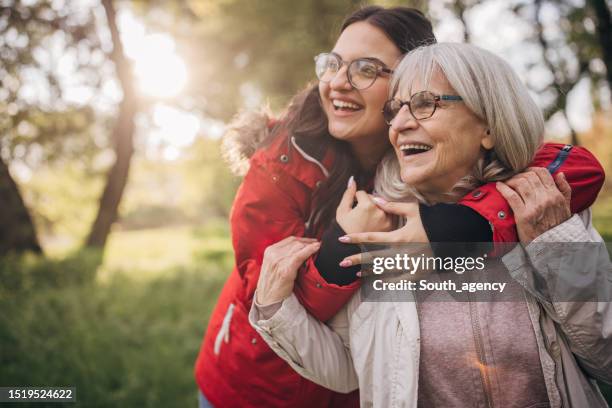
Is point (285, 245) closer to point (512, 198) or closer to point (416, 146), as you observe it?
point (416, 146)

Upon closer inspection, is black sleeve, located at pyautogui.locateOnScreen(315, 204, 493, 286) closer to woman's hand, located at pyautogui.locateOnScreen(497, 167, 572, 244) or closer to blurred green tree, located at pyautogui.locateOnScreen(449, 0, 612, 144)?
woman's hand, located at pyautogui.locateOnScreen(497, 167, 572, 244)

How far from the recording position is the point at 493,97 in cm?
158

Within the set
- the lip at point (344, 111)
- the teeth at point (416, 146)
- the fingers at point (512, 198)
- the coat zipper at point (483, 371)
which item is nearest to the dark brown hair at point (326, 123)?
the lip at point (344, 111)

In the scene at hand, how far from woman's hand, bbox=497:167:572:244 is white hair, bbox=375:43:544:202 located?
0.46ft

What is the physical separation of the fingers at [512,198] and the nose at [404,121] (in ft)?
1.35

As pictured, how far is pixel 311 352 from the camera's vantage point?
164cm

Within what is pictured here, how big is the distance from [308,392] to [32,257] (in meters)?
9.08

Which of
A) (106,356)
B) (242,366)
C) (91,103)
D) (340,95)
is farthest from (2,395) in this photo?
(91,103)

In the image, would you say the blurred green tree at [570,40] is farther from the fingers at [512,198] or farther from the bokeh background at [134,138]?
the fingers at [512,198]

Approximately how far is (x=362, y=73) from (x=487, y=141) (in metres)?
0.67

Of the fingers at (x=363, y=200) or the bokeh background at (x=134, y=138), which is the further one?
the bokeh background at (x=134, y=138)

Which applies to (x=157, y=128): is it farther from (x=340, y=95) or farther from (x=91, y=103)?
(x=340, y=95)

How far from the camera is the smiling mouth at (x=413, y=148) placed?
65.6 inches

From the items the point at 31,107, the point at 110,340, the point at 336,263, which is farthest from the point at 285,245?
the point at 31,107
